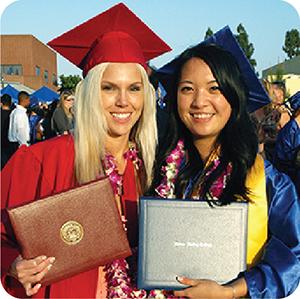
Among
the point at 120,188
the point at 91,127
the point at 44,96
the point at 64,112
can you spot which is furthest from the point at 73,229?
the point at 44,96

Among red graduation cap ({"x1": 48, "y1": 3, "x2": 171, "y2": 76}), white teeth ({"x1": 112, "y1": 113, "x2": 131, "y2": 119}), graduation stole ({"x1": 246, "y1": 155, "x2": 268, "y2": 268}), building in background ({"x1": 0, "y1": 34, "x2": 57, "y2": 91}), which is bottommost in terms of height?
graduation stole ({"x1": 246, "y1": 155, "x2": 268, "y2": 268})

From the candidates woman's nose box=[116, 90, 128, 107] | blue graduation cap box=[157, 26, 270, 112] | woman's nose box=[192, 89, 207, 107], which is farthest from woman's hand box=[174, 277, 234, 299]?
blue graduation cap box=[157, 26, 270, 112]

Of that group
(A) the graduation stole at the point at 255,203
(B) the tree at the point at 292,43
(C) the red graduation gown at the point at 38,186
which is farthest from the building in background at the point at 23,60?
(A) the graduation stole at the point at 255,203

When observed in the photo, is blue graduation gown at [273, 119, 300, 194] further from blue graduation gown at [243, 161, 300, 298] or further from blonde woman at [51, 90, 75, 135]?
blonde woman at [51, 90, 75, 135]

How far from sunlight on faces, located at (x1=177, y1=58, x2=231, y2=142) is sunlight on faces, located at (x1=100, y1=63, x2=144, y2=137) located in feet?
0.75

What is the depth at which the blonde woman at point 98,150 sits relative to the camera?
2113 mm

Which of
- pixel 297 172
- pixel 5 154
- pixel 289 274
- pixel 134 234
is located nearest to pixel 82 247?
pixel 134 234

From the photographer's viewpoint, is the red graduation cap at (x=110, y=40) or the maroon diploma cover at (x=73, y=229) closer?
the maroon diploma cover at (x=73, y=229)

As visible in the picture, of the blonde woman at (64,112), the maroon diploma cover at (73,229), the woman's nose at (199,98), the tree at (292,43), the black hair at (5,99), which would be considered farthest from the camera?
the tree at (292,43)

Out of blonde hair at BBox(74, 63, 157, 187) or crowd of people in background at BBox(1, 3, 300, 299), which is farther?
blonde hair at BBox(74, 63, 157, 187)

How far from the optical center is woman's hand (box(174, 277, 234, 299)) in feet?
6.21

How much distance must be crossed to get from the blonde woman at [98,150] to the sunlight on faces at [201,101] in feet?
0.84

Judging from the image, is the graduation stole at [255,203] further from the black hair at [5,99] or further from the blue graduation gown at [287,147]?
the black hair at [5,99]

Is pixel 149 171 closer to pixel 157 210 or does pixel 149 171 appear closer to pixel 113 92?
pixel 113 92
